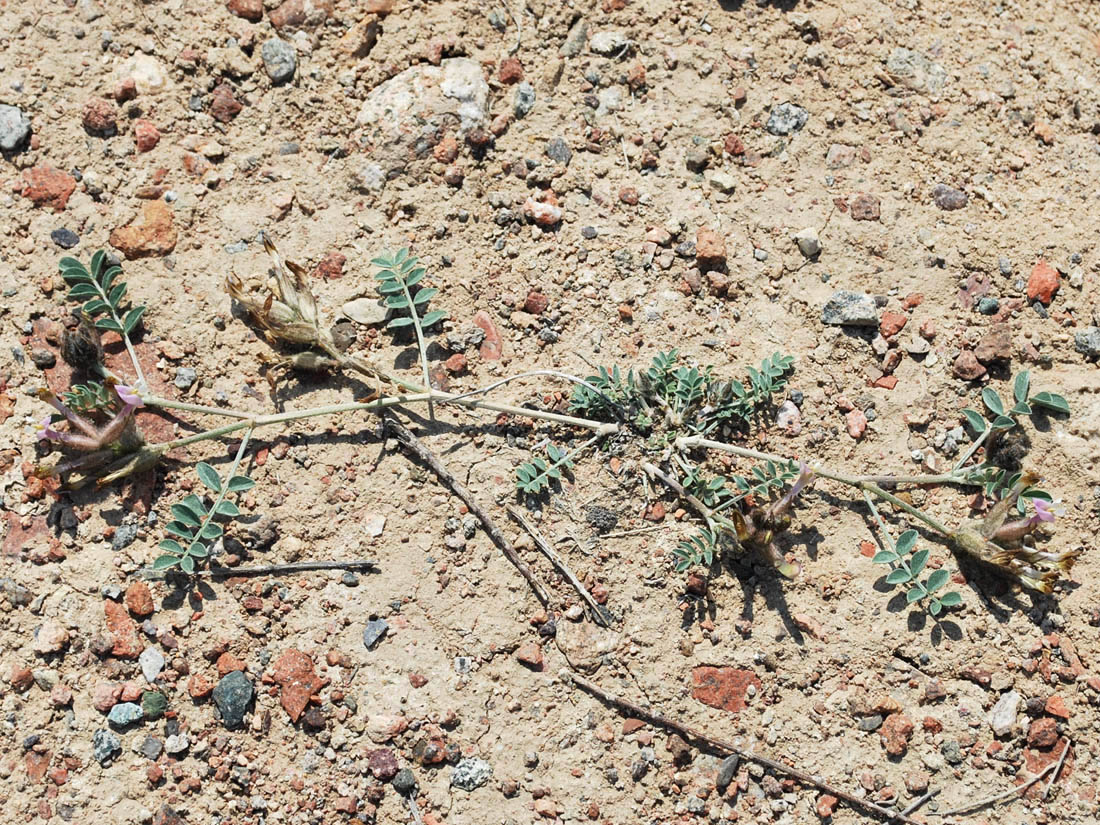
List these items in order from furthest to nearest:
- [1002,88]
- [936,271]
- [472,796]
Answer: [1002,88] < [936,271] < [472,796]

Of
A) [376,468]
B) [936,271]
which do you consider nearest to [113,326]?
[376,468]

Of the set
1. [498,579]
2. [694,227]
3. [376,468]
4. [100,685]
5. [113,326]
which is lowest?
[100,685]

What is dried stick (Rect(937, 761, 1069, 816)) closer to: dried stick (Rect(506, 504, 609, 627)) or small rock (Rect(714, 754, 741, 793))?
small rock (Rect(714, 754, 741, 793))

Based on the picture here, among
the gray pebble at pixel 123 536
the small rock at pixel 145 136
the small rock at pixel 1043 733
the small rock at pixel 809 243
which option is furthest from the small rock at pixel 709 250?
the gray pebble at pixel 123 536

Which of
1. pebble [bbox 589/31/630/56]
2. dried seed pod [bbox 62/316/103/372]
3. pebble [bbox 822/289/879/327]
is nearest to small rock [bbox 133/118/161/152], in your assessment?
dried seed pod [bbox 62/316/103/372]

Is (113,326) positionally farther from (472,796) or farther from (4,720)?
(472,796)

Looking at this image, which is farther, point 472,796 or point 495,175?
point 495,175

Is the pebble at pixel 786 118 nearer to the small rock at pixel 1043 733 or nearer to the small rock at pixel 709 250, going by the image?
the small rock at pixel 709 250

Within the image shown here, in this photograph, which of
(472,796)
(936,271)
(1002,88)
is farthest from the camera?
(1002,88)
